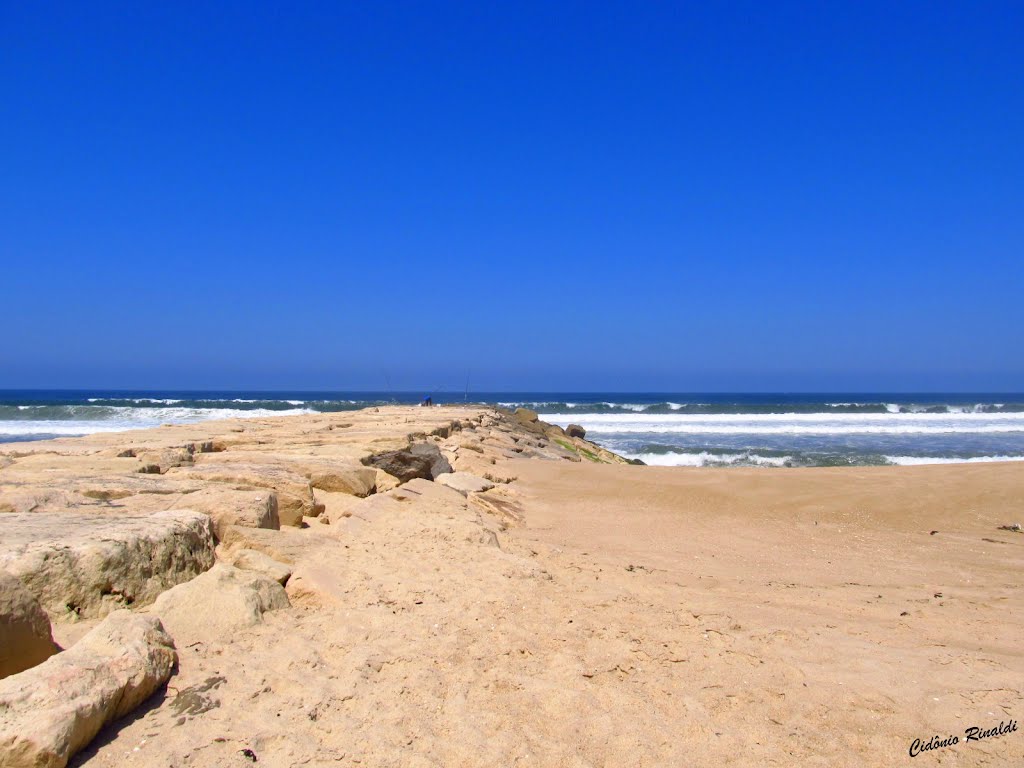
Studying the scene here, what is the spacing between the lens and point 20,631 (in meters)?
2.43

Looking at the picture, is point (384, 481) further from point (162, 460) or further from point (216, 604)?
point (216, 604)

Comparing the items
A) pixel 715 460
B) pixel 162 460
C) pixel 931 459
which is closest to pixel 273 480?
pixel 162 460

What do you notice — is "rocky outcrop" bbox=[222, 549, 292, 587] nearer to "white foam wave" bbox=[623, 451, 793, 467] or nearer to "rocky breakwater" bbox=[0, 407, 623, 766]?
"rocky breakwater" bbox=[0, 407, 623, 766]

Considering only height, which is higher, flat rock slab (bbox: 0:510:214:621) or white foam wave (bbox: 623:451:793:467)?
flat rock slab (bbox: 0:510:214:621)

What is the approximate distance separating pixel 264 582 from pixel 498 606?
1197 millimetres

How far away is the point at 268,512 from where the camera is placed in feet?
14.2

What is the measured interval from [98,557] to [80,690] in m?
0.99

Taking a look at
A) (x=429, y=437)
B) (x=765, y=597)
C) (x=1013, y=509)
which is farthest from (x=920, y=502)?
(x=429, y=437)

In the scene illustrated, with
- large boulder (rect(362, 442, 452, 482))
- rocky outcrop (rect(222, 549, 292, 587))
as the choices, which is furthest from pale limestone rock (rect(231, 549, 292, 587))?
large boulder (rect(362, 442, 452, 482))

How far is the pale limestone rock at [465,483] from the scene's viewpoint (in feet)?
24.1

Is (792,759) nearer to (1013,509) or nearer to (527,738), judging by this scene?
(527,738)

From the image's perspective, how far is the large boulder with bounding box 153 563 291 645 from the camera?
9.78 ft

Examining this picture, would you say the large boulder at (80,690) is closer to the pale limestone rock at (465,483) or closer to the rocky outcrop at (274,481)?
the rocky outcrop at (274,481)
